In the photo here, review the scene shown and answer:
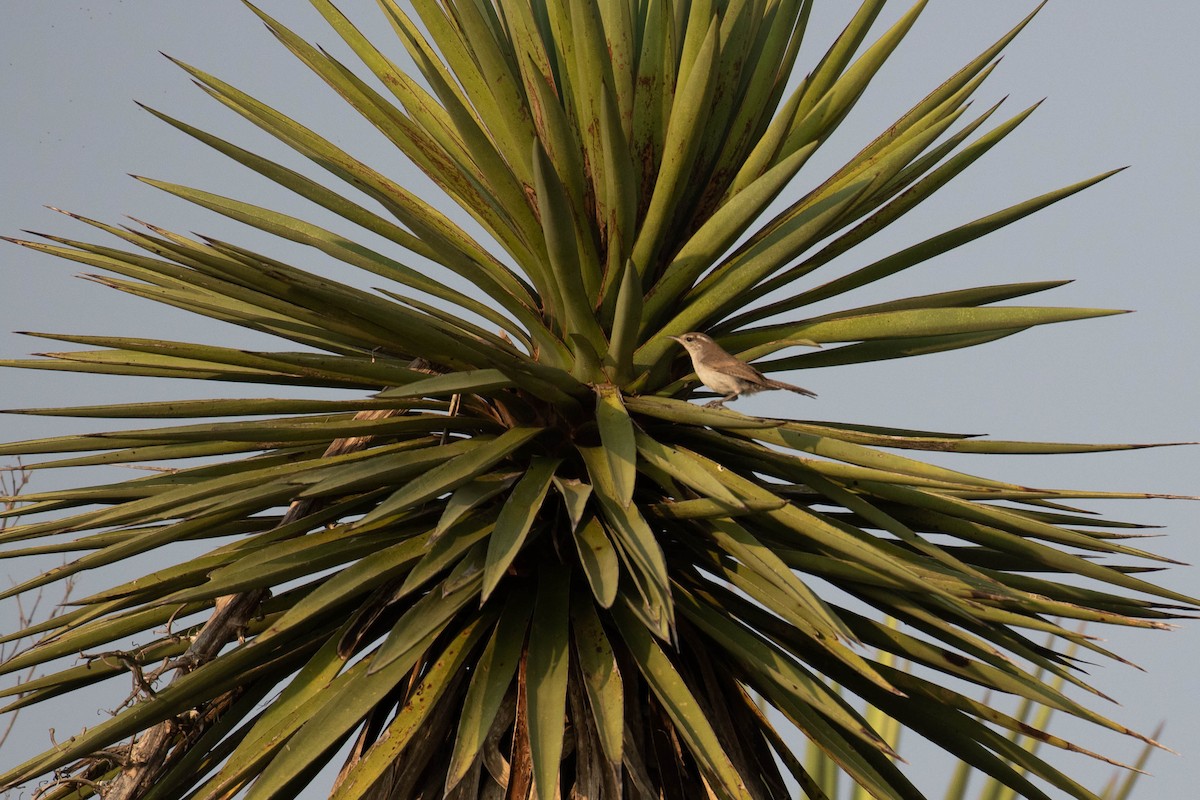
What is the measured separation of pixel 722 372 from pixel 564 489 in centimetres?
75

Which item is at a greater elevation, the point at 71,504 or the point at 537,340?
the point at 537,340

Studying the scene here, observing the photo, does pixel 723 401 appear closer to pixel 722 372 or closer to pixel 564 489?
pixel 722 372

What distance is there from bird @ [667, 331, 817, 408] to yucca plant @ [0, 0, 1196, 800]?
0.05 meters

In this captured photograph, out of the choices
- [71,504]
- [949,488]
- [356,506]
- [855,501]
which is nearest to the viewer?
[949,488]

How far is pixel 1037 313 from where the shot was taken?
3.18m

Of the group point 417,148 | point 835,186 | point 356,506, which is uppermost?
point 835,186

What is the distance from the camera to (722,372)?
3.42m

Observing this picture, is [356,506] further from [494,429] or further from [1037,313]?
[1037,313]

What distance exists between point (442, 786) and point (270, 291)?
4.19 feet

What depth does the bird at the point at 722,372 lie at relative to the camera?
3322mm

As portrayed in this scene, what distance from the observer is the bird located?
10.9ft

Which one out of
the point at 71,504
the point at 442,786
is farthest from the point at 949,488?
the point at 71,504

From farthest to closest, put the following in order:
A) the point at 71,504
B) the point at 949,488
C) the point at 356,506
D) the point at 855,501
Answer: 1. the point at 71,504
2. the point at 356,506
3. the point at 855,501
4. the point at 949,488

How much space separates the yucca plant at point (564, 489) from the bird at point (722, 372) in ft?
0.17
